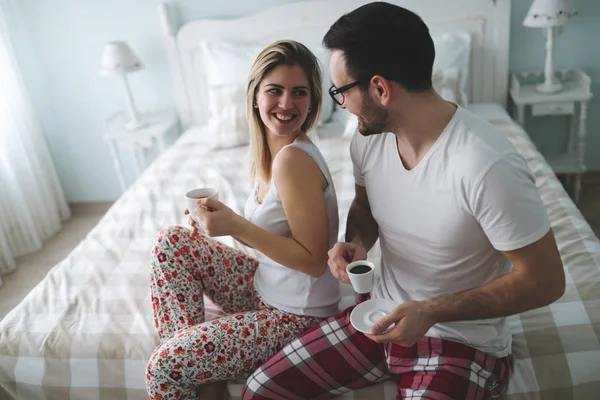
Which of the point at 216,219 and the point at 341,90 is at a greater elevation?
the point at 341,90

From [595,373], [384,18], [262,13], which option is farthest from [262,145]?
[262,13]

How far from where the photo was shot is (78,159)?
3.56 meters

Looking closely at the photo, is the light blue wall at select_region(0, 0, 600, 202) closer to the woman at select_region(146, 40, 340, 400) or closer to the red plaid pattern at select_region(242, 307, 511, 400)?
the woman at select_region(146, 40, 340, 400)

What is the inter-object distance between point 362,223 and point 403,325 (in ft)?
1.45

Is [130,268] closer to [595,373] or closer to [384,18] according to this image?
[384,18]

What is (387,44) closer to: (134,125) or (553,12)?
(553,12)

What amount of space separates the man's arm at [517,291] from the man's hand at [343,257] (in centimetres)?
21

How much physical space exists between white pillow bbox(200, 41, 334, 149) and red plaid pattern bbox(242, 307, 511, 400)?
1622mm

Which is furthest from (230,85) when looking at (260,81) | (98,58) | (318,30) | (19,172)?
(260,81)

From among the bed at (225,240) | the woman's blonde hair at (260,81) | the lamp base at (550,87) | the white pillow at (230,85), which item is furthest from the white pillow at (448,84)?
the woman's blonde hair at (260,81)

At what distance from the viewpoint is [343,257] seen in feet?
4.09

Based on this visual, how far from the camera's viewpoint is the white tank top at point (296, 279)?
1369 mm

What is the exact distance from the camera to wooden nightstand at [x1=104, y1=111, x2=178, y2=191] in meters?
3.12

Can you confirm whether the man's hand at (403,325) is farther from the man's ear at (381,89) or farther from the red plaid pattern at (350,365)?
the man's ear at (381,89)
